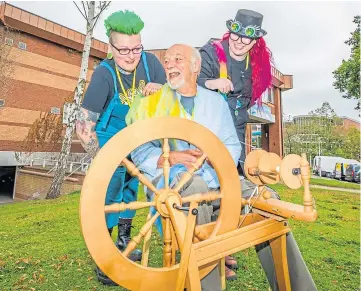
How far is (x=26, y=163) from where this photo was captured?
1177cm

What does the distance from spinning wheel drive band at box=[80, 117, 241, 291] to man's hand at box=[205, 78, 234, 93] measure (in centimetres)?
42

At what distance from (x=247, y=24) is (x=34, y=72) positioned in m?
11.9

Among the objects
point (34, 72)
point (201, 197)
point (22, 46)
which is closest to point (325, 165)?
point (34, 72)

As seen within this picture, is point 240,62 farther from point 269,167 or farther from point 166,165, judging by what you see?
point 166,165

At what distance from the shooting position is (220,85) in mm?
1413

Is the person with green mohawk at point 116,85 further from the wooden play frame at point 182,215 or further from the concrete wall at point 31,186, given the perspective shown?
the concrete wall at point 31,186

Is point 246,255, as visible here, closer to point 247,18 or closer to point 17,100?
point 247,18

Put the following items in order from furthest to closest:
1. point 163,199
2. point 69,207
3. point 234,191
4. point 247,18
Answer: point 69,207 → point 247,18 → point 234,191 → point 163,199

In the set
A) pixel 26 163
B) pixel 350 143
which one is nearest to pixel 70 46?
pixel 26 163

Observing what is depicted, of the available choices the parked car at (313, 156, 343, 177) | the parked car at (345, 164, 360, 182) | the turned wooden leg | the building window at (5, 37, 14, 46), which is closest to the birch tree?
the turned wooden leg

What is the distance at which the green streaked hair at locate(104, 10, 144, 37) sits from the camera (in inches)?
56.1

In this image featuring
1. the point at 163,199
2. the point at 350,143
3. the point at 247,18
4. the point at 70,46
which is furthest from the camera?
the point at 350,143

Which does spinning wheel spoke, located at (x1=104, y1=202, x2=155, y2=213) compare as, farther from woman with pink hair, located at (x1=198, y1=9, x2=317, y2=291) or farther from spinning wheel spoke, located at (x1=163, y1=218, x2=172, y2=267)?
woman with pink hair, located at (x1=198, y1=9, x2=317, y2=291)

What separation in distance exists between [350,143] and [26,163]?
78.7ft
